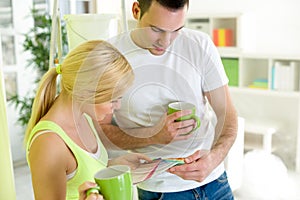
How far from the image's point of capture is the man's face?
30.1 inches

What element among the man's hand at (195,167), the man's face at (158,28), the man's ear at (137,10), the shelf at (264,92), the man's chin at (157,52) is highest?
the man's ear at (137,10)

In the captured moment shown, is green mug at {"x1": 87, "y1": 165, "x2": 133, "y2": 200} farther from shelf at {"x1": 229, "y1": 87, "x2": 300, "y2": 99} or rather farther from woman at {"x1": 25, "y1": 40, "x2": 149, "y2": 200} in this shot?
shelf at {"x1": 229, "y1": 87, "x2": 300, "y2": 99}

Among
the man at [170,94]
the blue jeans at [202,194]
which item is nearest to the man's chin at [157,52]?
the man at [170,94]

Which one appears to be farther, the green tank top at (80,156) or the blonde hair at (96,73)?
the green tank top at (80,156)

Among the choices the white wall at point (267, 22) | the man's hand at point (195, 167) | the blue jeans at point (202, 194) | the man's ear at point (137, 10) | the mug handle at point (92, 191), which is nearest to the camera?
the mug handle at point (92, 191)

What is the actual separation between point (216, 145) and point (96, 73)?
329mm

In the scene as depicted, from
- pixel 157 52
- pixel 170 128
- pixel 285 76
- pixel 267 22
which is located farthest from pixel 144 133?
pixel 267 22

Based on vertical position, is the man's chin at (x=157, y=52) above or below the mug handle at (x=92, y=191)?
above

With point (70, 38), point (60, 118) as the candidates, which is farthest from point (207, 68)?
point (70, 38)

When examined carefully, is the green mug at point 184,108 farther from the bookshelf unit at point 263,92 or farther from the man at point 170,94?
the bookshelf unit at point 263,92

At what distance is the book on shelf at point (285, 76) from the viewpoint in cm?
298

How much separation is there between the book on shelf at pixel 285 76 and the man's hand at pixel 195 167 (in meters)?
2.29

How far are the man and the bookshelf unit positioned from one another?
7.26ft

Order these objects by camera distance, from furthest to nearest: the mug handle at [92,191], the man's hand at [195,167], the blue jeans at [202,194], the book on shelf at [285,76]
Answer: the book on shelf at [285,76] → the blue jeans at [202,194] → the man's hand at [195,167] → the mug handle at [92,191]
